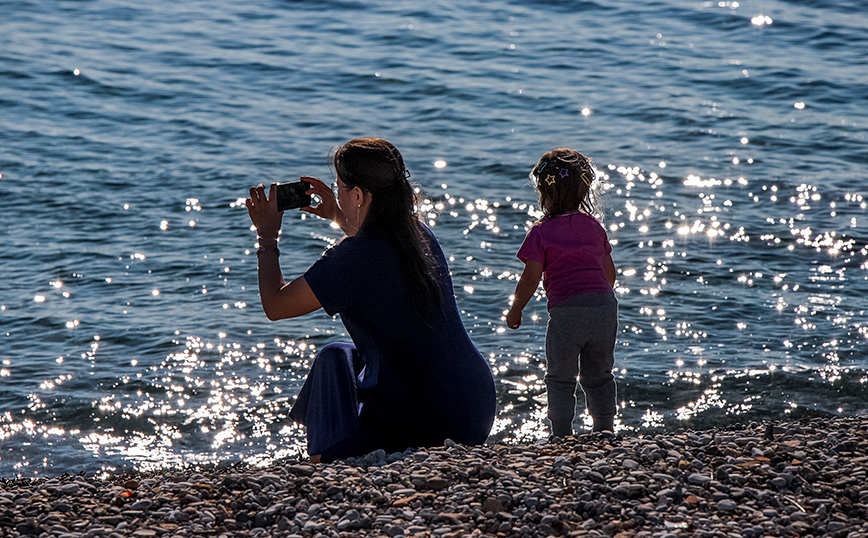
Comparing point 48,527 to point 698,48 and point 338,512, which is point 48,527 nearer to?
point 338,512

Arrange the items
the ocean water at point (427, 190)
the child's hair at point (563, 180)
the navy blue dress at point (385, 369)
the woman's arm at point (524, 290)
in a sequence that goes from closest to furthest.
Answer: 1. the navy blue dress at point (385, 369)
2. the woman's arm at point (524, 290)
3. the child's hair at point (563, 180)
4. the ocean water at point (427, 190)

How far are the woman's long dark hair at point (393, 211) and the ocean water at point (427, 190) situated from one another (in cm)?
254

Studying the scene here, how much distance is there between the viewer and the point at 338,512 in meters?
3.90

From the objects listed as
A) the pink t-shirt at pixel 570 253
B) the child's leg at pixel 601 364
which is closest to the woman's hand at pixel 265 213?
the pink t-shirt at pixel 570 253

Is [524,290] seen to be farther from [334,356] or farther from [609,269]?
[334,356]

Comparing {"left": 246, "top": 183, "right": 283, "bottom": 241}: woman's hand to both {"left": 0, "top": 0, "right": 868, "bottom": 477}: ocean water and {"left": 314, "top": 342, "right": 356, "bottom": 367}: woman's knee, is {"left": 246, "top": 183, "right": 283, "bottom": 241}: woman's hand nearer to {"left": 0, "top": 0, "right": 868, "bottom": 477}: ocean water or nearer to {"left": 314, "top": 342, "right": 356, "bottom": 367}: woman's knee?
{"left": 314, "top": 342, "right": 356, "bottom": 367}: woman's knee

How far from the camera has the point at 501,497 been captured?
12.9 feet

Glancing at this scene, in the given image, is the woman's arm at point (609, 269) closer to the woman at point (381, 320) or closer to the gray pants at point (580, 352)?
the gray pants at point (580, 352)

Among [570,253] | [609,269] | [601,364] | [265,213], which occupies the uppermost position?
[265,213]

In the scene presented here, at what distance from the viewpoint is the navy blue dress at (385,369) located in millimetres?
4453

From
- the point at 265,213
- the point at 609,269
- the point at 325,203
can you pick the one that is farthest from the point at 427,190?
the point at 265,213

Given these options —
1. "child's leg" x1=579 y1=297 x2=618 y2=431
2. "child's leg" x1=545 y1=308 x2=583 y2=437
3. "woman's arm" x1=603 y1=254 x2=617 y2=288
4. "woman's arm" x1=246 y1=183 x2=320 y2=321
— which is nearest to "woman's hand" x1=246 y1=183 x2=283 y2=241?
"woman's arm" x1=246 y1=183 x2=320 y2=321

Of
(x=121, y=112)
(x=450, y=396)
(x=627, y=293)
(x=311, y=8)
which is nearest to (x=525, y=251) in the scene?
(x=450, y=396)

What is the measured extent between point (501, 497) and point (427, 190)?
8.42 m
